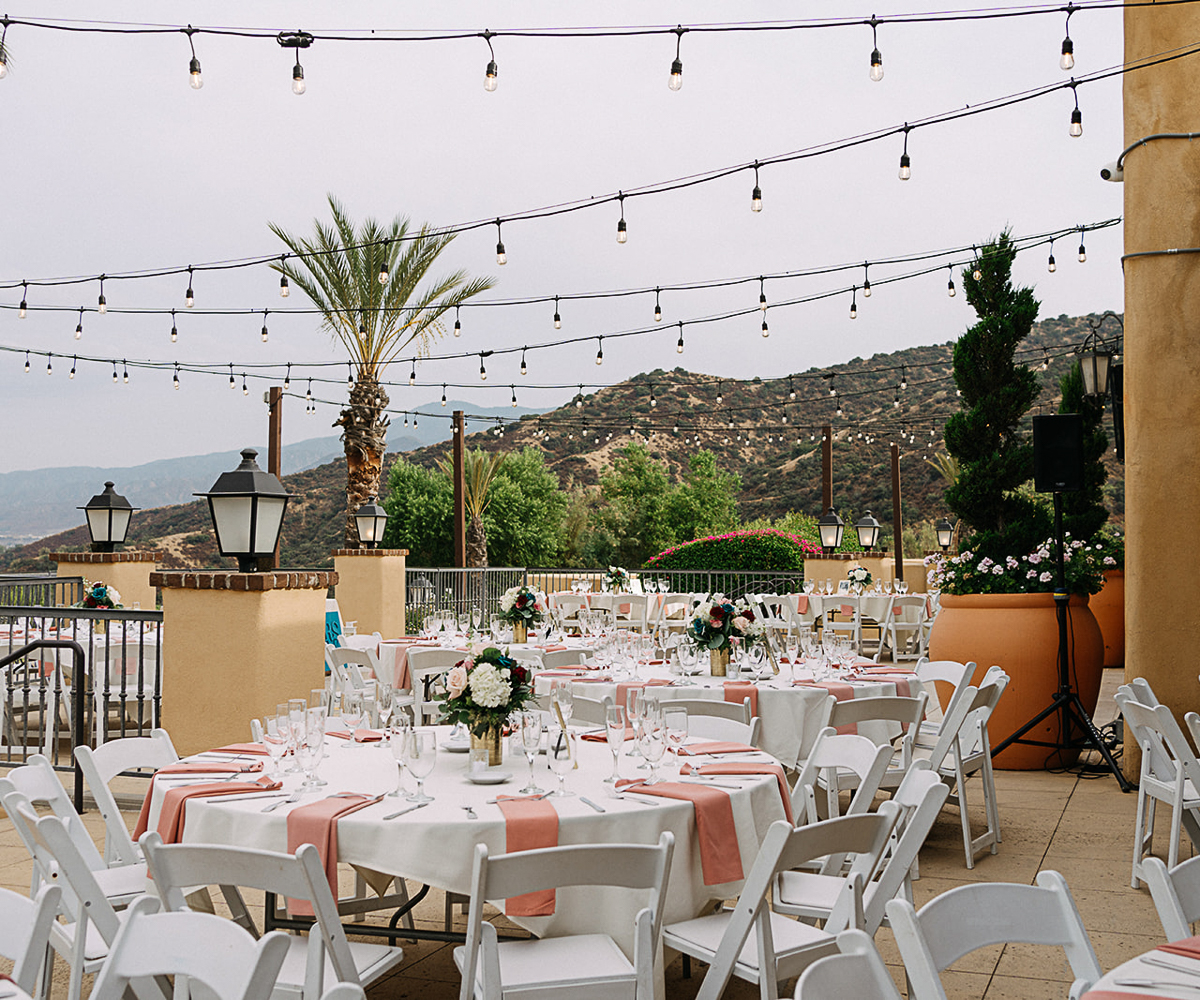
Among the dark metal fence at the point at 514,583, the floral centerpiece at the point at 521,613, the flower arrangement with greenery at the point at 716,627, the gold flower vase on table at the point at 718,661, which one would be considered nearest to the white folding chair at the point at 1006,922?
the flower arrangement with greenery at the point at 716,627

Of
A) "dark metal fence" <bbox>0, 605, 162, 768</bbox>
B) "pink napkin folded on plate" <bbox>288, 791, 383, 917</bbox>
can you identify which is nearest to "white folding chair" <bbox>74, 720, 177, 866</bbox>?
"pink napkin folded on plate" <bbox>288, 791, 383, 917</bbox>

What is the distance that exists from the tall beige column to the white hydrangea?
4.71 metres

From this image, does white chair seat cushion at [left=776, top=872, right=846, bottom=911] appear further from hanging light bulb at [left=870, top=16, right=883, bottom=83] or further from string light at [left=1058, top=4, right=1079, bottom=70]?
string light at [left=1058, top=4, right=1079, bottom=70]

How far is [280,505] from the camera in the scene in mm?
5656

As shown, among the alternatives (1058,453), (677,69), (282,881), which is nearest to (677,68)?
(677,69)

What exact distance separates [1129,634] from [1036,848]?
6.45ft

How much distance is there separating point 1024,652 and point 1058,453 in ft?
4.50

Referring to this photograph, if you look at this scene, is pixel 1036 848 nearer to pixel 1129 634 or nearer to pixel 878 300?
pixel 1129 634

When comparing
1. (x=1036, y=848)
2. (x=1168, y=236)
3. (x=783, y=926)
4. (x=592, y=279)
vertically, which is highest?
(x=592, y=279)

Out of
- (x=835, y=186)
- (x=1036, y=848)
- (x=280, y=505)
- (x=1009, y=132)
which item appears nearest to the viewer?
(x=1036, y=848)

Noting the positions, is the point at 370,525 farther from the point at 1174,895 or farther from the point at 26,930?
the point at 1174,895

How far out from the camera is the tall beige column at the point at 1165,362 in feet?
20.4

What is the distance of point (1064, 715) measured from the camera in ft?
23.0

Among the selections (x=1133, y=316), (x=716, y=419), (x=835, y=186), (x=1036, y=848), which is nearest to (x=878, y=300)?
(x=716, y=419)
